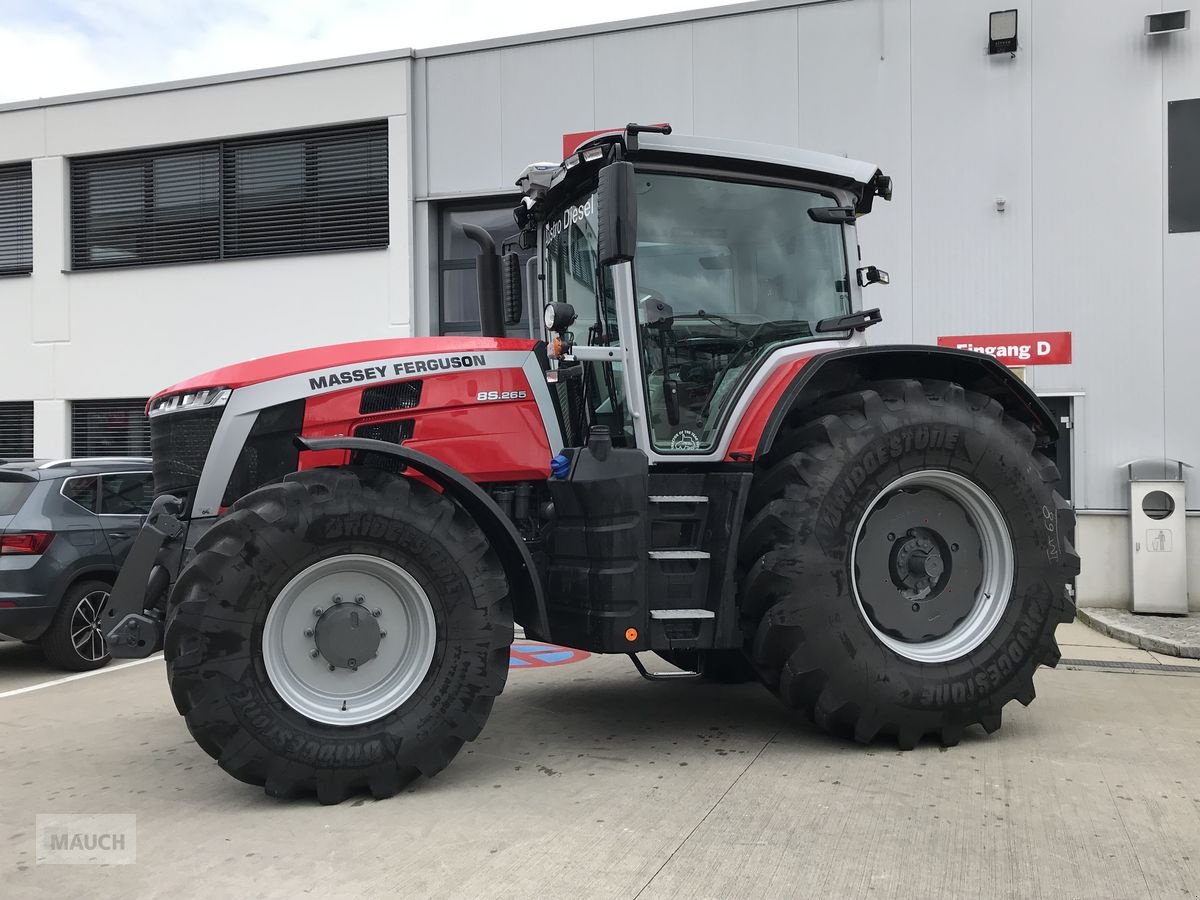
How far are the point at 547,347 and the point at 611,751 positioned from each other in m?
2.05

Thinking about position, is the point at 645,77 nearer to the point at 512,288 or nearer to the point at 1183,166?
the point at 1183,166

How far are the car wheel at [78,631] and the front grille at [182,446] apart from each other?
3.04 m

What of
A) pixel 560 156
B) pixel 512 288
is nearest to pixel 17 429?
pixel 560 156

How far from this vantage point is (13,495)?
774cm

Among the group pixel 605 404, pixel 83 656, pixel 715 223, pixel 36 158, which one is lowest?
pixel 83 656

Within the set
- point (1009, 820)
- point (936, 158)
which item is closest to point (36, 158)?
point (936, 158)

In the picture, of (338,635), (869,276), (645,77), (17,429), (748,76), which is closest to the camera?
(338,635)

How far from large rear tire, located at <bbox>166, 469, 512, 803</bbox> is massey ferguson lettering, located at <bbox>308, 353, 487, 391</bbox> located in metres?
0.56

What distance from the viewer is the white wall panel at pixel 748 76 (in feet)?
37.0

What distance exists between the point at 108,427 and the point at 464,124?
20.8 ft

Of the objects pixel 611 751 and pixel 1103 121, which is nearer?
pixel 611 751

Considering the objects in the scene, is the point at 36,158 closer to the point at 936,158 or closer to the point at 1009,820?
the point at 936,158

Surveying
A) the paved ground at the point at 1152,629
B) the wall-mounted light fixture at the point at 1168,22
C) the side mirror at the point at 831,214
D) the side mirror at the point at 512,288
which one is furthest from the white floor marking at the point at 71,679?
the wall-mounted light fixture at the point at 1168,22

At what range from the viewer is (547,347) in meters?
5.29
